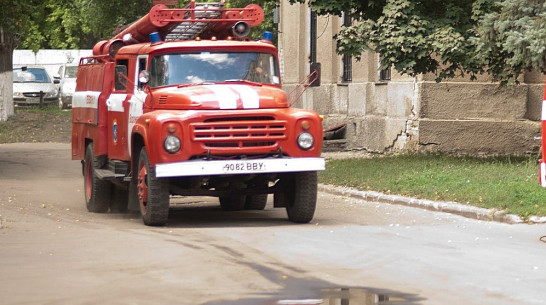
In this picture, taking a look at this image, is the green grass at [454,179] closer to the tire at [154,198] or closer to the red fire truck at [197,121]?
the red fire truck at [197,121]

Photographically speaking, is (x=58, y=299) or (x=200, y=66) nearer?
(x=58, y=299)

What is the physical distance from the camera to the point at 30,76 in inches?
2077

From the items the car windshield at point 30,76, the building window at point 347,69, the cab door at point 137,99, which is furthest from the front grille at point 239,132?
the car windshield at point 30,76

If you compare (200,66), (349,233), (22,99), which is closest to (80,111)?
(200,66)

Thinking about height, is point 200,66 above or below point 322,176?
above

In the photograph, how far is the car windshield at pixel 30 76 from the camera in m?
52.1

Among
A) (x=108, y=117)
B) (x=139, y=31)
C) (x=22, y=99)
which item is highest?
(x=139, y=31)

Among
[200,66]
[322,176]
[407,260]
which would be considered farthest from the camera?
[322,176]

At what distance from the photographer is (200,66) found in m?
14.7

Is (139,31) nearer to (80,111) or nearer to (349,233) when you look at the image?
(80,111)

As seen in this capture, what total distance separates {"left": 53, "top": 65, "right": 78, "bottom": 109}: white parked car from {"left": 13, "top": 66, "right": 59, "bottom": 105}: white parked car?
22.1 inches

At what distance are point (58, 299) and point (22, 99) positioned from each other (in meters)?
43.5

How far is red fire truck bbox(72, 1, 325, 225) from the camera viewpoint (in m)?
13.6

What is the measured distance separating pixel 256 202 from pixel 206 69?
2644mm
